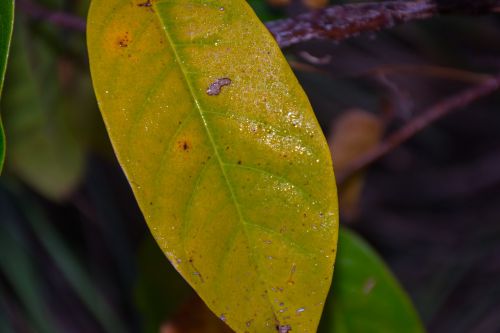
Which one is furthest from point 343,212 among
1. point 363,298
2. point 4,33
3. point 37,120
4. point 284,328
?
point 4,33

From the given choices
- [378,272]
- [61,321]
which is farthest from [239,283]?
[61,321]

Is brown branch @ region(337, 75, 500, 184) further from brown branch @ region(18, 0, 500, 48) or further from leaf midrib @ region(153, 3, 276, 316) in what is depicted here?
leaf midrib @ region(153, 3, 276, 316)

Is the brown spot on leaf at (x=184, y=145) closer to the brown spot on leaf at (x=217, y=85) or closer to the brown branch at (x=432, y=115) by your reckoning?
the brown spot on leaf at (x=217, y=85)

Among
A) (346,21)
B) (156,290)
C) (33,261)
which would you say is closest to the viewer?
(346,21)

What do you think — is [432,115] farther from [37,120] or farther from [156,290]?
[37,120]

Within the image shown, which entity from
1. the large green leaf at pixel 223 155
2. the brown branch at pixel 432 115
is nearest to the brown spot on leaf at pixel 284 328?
the large green leaf at pixel 223 155

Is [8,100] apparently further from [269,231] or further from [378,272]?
[269,231]
